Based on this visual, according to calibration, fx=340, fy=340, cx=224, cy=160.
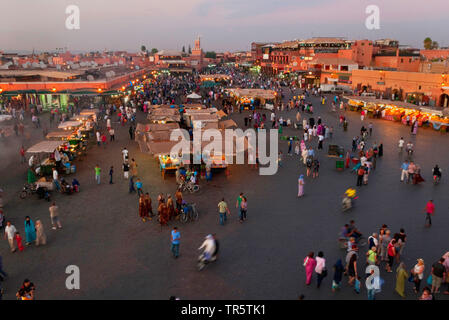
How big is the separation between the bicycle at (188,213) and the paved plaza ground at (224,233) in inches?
13.0

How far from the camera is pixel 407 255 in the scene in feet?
29.6

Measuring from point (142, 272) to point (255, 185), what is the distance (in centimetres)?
718

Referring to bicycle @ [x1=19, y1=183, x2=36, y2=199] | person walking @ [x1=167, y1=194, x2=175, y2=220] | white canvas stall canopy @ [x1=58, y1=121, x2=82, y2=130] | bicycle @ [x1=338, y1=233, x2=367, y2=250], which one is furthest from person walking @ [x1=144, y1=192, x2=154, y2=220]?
white canvas stall canopy @ [x1=58, y1=121, x2=82, y2=130]

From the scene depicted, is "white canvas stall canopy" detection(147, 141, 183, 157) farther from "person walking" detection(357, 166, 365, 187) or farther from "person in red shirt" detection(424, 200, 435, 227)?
"person in red shirt" detection(424, 200, 435, 227)

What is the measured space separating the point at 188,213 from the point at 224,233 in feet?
5.28

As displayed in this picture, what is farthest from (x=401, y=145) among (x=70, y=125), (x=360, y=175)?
(x=70, y=125)

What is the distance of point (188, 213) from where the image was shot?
11383 millimetres

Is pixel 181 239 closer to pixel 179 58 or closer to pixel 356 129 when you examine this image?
pixel 356 129

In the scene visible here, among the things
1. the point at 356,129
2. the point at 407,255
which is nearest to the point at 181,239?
the point at 407,255

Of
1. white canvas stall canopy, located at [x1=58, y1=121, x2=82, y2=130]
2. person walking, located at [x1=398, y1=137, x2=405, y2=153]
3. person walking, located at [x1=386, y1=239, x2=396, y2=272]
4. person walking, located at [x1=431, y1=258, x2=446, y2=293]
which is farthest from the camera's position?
white canvas stall canopy, located at [x1=58, y1=121, x2=82, y2=130]

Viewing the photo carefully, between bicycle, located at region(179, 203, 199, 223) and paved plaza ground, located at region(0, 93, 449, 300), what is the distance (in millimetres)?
331

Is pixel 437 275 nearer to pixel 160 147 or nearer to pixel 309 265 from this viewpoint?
pixel 309 265

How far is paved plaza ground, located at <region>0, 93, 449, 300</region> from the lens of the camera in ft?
25.9

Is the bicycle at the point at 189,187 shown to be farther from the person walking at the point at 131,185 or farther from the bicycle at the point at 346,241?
the bicycle at the point at 346,241
